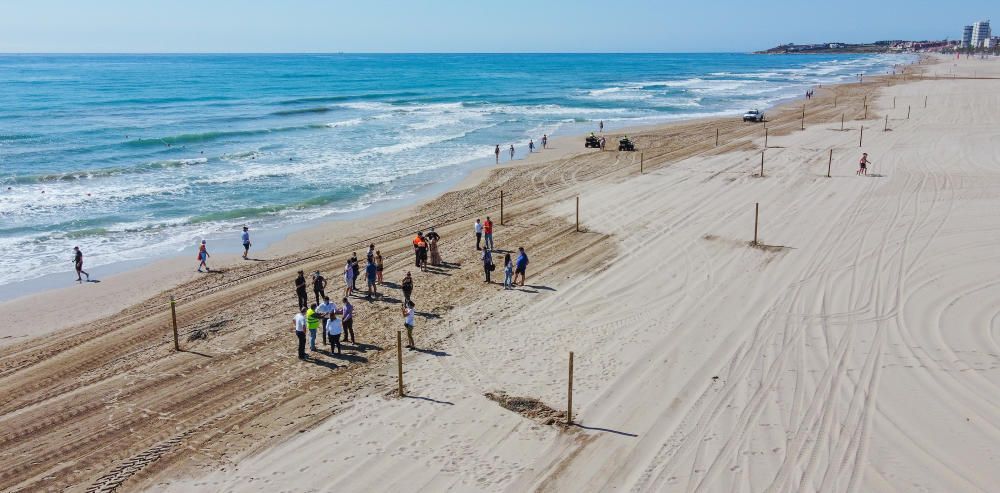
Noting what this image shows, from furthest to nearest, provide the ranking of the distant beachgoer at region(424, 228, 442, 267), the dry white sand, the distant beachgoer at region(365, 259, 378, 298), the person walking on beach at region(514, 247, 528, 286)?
the distant beachgoer at region(424, 228, 442, 267)
the person walking on beach at region(514, 247, 528, 286)
the distant beachgoer at region(365, 259, 378, 298)
the dry white sand

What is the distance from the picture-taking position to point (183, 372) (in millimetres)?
12922

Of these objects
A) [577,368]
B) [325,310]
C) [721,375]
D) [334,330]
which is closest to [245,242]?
[325,310]

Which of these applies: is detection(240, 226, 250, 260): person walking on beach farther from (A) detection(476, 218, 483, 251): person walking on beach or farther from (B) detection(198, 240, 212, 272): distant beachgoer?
(A) detection(476, 218, 483, 251): person walking on beach

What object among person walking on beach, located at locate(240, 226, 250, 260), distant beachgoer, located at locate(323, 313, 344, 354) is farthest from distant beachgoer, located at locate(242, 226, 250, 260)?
distant beachgoer, located at locate(323, 313, 344, 354)

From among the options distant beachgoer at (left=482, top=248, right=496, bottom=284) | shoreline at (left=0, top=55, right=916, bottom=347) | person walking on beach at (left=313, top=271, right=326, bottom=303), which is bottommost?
shoreline at (left=0, top=55, right=916, bottom=347)

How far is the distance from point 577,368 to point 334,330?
4653mm

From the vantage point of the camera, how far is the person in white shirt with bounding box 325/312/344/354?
1341 cm

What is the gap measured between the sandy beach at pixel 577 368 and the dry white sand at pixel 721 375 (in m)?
0.05

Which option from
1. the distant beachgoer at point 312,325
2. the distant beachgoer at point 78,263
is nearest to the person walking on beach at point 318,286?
the distant beachgoer at point 312,325

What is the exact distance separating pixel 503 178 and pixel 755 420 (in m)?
21.9

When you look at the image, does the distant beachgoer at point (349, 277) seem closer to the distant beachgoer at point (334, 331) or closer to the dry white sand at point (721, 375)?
the dry white sand at point (721, 375)

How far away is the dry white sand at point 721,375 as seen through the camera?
958 cm

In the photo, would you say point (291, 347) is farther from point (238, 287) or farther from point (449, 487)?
point (449, 487)

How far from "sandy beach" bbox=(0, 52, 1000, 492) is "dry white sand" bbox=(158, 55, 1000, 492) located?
0.16ft
